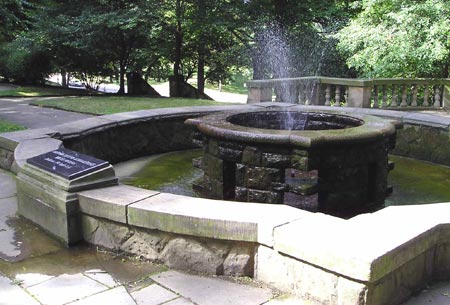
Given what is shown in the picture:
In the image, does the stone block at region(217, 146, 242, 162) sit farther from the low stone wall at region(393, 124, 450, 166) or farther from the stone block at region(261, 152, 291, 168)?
the low stone wall at region(393, 124, 450, 166)

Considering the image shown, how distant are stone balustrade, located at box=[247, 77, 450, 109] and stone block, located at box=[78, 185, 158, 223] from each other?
808cm

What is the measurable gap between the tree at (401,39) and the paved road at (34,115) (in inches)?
326

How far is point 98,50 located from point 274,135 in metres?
12.8

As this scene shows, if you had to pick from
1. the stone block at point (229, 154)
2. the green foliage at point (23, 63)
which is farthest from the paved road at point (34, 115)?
the green foliage at point (23, 63)

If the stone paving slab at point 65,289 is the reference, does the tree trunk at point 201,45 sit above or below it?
above

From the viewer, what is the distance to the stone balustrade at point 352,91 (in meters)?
11.9

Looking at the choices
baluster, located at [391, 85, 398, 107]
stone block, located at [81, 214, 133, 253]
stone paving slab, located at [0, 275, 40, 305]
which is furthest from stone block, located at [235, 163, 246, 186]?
baluster, located at [391, 85, 398, 107]

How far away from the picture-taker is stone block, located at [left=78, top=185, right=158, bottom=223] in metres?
4.07

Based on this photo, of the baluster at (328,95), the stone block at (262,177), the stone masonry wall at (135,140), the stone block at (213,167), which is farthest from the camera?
the baluster at (328,95)

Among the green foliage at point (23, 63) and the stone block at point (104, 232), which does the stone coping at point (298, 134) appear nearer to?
the stone block at point (104, 232)

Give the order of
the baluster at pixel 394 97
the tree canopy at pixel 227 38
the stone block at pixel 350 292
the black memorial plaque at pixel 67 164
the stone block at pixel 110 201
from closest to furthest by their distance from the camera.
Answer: the stone block at pixel 350 292 < the stone block at pixel 110 201 < the black memorial plaque at pixel 67 164 < the baluster at pixel 394 97 < the tree canopy at pixel 227 38

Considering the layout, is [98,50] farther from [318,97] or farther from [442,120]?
[442,120]

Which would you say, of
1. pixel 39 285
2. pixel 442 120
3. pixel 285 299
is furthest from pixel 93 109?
pixel 285 299

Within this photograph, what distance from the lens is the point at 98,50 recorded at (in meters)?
16.9
